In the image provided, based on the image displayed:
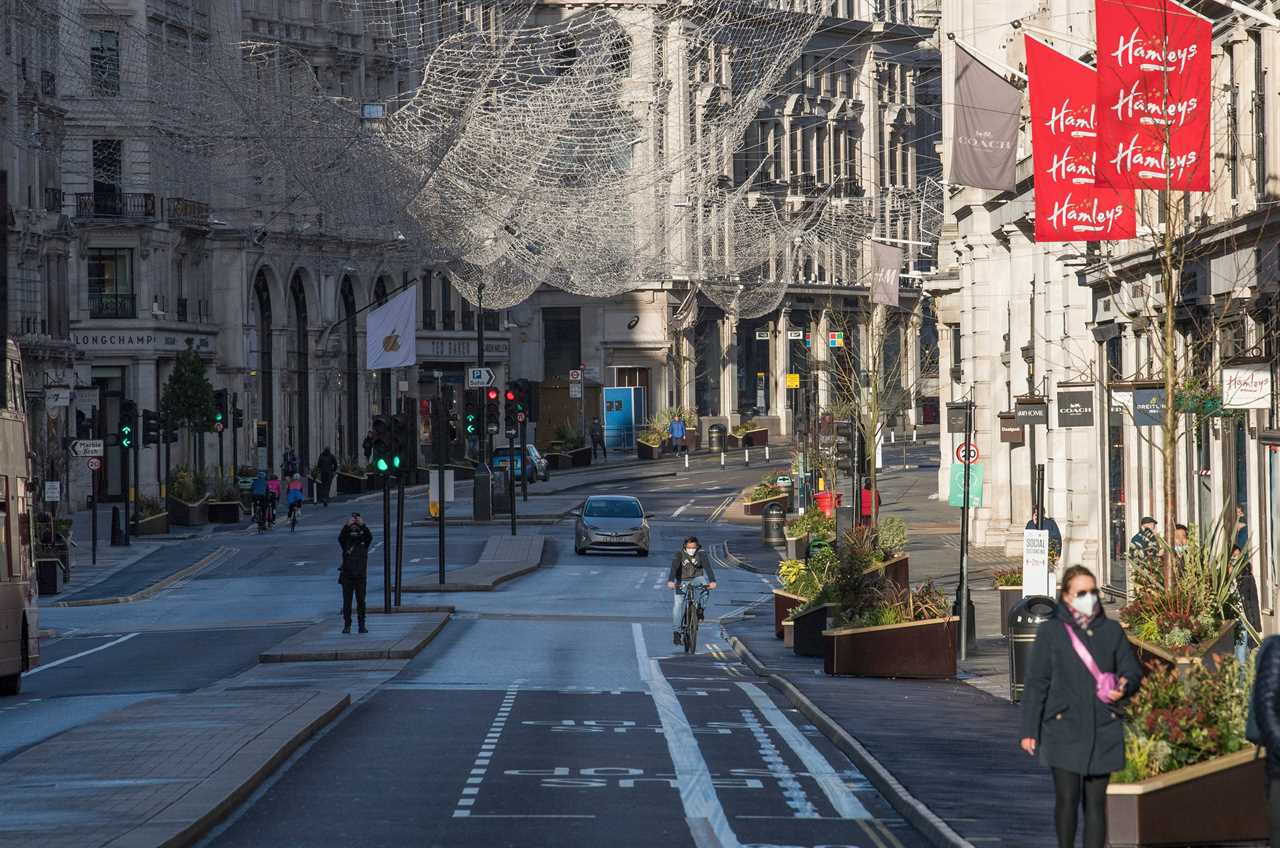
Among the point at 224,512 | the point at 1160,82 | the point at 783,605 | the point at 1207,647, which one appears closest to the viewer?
the point at 1207,647

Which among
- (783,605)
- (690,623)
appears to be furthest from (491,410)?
(690,623)

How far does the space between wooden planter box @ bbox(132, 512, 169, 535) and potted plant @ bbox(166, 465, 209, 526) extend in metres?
2.11

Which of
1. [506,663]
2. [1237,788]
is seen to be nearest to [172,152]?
[506,663]

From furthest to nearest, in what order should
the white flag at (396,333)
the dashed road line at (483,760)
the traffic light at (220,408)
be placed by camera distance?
the traffic light at (220,408), the white flag at (396,333), the dashed road line at (483,760)

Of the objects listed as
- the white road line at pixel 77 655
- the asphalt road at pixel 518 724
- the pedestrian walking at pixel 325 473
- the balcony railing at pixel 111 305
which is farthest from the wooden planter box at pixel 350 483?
the white road line at pixel 77 655

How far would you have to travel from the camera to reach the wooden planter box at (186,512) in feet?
223

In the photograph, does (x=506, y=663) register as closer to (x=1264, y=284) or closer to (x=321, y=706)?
(x=321, y=706)

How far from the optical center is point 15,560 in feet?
90.8

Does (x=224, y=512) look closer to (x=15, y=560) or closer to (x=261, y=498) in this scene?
(x=261, y=498)

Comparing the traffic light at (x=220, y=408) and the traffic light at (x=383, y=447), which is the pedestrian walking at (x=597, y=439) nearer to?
the traffic light at (x=220, y=408)

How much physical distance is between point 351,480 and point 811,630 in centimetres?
5601

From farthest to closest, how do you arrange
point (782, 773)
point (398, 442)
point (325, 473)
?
point (325, 473) → point (398, 442) → point (782, 773)

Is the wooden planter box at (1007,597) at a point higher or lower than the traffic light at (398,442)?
lower

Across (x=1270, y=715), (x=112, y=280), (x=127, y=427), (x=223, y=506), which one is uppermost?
(x=112, y=280)
